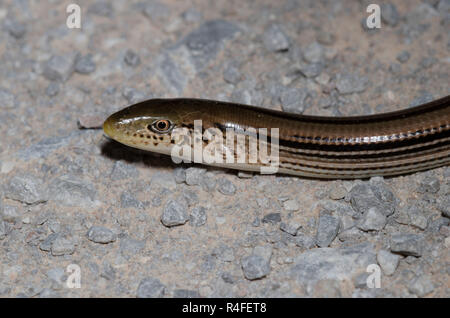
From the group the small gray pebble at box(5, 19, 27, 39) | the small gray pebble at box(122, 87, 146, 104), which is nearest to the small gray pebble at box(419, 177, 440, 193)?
the small gray pebble at box(122, 87, 146, 104)

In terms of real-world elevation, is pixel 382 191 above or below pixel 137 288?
above

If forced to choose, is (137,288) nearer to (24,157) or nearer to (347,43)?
(24,157)

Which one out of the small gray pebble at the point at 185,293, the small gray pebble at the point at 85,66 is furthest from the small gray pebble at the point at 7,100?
the small gray pebble at the point at 185,293

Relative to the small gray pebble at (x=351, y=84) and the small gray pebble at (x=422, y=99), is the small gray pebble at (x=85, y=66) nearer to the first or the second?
the small gray pebble at (x=351, y=84)

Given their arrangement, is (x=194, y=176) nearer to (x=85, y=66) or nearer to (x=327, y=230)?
(x=327, y=230)

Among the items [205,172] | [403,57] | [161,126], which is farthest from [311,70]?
[161,126]

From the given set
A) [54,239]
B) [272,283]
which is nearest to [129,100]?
[54,239]
